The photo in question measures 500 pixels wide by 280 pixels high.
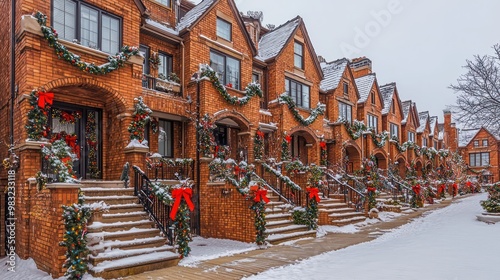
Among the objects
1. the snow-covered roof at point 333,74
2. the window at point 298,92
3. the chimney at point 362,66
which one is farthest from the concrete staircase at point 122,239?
the chimney at point 362,66

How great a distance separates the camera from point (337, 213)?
1536 cm

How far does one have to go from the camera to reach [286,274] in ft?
24.7

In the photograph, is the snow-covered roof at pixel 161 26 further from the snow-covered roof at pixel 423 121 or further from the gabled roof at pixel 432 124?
the gabled roof at pixel 432 124

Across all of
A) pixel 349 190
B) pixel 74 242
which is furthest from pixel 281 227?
pixel 74 242

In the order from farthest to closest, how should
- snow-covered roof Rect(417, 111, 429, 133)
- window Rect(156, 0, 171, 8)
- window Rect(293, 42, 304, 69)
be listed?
snow-covered roof Rect(417, 111, 429, 133) < window Rect(293, 42, 304, 69) < window Rect(156, 0, 171, 8)

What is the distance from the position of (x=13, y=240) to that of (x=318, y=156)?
46.4 ft

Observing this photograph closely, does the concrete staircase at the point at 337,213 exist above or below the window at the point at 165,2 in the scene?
below

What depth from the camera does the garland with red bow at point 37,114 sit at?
8930 millimetres

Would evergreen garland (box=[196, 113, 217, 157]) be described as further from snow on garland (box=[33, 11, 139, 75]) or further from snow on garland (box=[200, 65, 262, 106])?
snow on garland (box=[33, 11, 139, 75])

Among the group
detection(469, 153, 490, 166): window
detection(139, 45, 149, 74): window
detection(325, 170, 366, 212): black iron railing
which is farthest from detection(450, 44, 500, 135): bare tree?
detection(469, 153, 490, 166): window

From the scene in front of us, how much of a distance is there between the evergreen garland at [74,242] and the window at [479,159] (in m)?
59.9

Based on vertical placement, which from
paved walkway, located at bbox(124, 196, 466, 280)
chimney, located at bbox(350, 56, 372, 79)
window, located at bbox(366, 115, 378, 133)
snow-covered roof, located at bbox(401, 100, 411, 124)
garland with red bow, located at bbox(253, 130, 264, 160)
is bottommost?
paved walkway, located at bbox(124, 196, 466, 280)

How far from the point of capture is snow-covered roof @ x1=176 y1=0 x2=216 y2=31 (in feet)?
47.0

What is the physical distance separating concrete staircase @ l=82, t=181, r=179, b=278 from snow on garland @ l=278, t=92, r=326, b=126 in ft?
30.8
